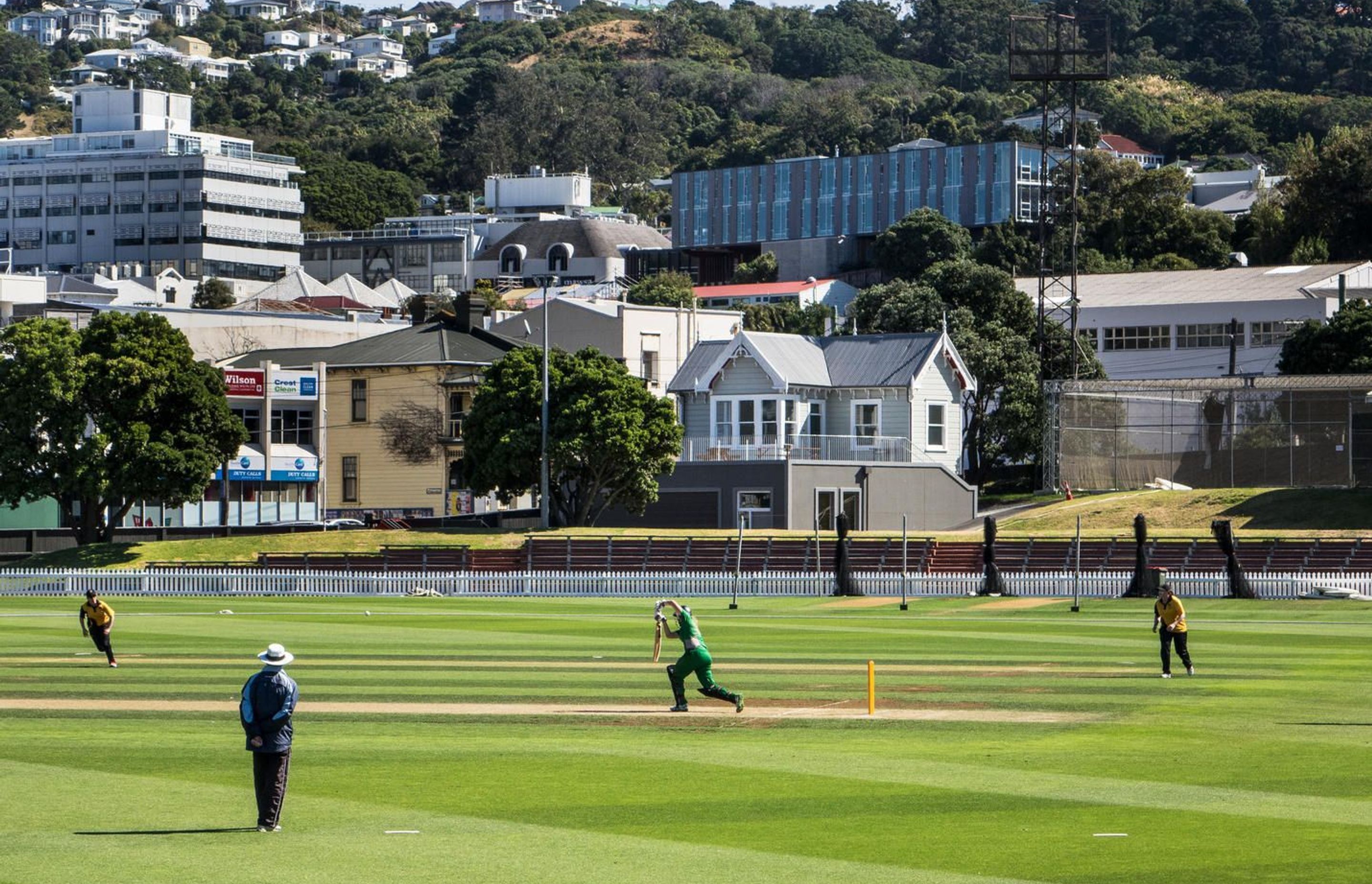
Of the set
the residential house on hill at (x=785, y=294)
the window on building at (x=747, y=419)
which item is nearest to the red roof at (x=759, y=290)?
the residential house on hill at (x=785, y=294)

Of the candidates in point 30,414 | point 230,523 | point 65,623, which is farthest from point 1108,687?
point 230,523

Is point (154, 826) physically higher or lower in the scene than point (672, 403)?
lower

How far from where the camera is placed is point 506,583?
6294cm

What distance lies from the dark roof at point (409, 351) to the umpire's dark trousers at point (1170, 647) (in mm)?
58184

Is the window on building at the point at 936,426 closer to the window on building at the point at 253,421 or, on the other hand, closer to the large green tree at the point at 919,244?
the window on building at the point at 253,421

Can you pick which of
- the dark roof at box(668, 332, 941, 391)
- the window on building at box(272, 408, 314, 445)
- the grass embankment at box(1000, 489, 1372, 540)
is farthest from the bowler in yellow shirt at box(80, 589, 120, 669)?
the window on building at box(272, 408, 314, 445)

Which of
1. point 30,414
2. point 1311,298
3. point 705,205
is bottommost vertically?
point 30,414

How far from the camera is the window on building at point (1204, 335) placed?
112 meters

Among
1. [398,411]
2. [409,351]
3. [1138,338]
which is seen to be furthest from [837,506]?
[1138,338]

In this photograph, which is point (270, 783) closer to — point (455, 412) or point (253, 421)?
point (455, 412)

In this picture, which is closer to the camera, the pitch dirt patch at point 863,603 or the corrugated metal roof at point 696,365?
the pitch dirt patch at point 863,603

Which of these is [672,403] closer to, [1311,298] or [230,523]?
[230,523]

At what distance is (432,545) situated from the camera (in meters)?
70.2

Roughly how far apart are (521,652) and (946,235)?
125779 mm
